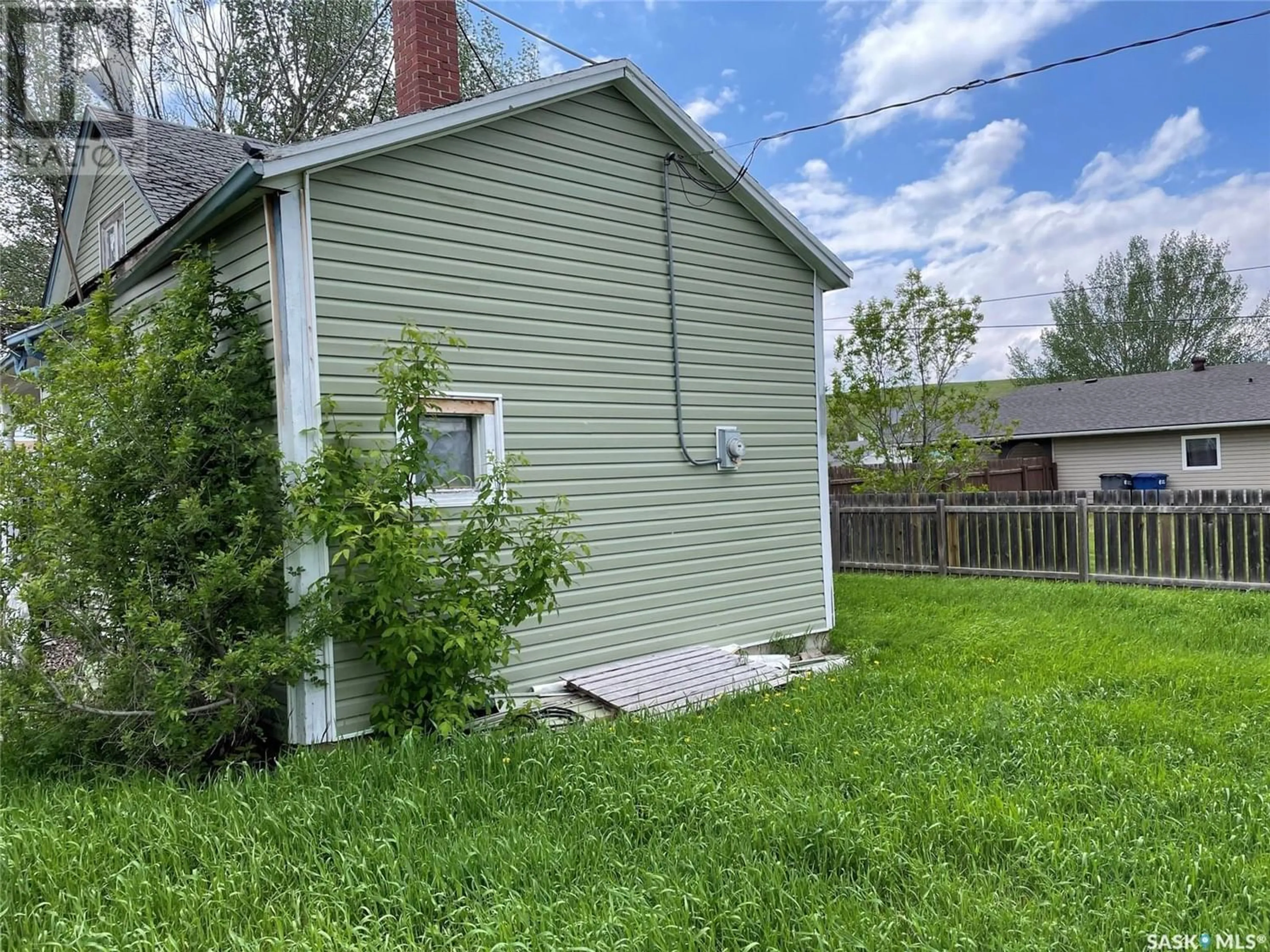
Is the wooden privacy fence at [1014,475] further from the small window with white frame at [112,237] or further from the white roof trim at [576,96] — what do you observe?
the small window with white frame at [112,237]

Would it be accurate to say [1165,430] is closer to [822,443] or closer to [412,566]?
[822,443]

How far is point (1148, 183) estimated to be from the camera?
28094 millimetres

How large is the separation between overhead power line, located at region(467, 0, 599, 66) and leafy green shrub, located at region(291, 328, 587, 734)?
3.04 meters

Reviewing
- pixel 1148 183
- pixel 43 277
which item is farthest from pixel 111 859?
pixel 1148 183

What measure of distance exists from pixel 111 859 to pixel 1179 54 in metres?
19.0

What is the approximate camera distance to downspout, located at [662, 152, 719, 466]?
6844 millimetres

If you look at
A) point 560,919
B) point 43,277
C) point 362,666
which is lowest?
point 560,919

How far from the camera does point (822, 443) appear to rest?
26.4 feet

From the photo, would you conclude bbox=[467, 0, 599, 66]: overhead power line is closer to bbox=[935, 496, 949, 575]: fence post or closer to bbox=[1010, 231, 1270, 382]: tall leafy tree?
bbox=[935, 496, 949, 575]: fence post

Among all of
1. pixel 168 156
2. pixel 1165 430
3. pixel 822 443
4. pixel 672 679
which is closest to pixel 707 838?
pixel 672 679

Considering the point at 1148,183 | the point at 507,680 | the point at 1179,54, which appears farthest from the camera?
the point at 1148,183

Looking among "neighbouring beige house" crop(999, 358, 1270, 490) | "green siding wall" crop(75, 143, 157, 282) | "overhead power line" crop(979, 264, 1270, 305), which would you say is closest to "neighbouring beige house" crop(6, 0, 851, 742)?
"green siding wall" crop(75, 143, 157, 282)

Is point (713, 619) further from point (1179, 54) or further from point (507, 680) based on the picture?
point (1179, 54)

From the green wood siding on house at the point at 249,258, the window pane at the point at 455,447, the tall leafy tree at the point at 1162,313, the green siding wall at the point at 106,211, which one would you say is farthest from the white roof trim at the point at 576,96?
the tall leafy tree at the point at 1162,313
